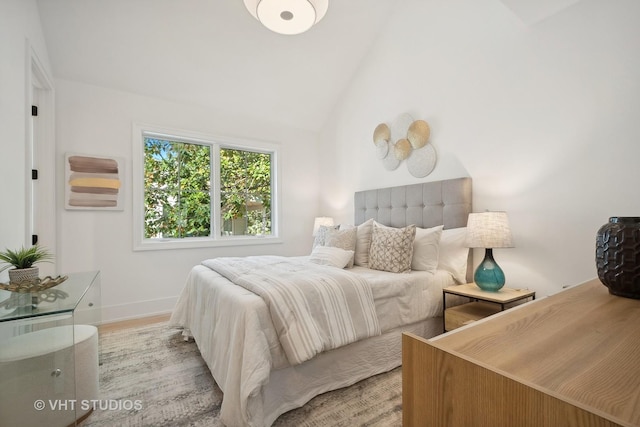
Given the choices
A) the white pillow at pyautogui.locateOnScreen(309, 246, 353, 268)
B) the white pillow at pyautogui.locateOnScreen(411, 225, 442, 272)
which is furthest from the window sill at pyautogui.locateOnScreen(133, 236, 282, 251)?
the white pillow at pyautogui.locateOnScreen(411, 225, 442, 272)

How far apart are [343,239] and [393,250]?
0.53 meters

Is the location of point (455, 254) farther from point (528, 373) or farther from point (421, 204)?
point (528, 373)

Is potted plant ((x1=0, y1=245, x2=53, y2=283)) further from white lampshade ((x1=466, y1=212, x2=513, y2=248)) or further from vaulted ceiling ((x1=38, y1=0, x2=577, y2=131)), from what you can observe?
white lampshade ((x1=466, y1=212, x2=513, y2=248))

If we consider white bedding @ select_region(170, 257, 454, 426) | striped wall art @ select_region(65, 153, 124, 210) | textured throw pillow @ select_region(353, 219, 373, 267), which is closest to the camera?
white bedding @ select_region(170, 257, 454, 426)

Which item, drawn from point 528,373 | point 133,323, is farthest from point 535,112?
point 133,323

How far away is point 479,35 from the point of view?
261 cm

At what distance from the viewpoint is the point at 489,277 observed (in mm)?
2172

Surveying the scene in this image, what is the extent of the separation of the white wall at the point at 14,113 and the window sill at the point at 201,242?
4.17 feet

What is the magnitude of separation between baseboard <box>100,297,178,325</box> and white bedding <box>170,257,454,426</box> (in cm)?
97

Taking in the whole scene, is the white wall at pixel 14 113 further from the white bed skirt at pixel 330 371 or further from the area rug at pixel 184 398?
the white bed skirt at pixel 330 371

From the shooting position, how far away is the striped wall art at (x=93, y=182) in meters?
2.95

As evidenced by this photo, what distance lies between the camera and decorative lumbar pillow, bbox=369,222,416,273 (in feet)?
8.07

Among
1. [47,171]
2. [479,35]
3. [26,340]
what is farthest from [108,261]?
[479,35]

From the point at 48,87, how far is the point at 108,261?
69.2 inches
